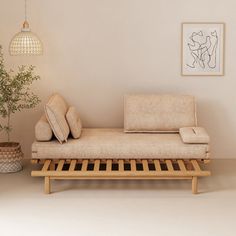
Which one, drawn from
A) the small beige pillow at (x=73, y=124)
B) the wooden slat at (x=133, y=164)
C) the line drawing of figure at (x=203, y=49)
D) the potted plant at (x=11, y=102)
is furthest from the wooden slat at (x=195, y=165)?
the potted plant at (x=11, y=102)

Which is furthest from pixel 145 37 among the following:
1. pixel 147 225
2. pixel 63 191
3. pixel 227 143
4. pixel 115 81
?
pixel 147 225

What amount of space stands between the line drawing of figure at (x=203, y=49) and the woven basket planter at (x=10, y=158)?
2137 millimetres

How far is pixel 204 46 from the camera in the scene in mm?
6445

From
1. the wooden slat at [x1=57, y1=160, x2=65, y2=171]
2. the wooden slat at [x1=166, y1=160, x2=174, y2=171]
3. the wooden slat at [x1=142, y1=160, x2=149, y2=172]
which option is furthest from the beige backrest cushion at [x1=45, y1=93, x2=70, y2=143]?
the wooden slat at [x1=166, y1=160, x2=174, y2=171]

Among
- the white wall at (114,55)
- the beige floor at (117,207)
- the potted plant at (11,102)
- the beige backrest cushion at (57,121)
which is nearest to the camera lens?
the beige floor at (117,207)

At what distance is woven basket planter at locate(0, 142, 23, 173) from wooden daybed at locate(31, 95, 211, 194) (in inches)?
16.2

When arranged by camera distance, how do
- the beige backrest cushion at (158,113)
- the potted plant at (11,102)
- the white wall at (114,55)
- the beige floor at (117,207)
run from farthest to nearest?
the white wall at (114,55) → the beige backrest cushion at (158,113) → the potted plant at (11,102) → the beige floor at (117,207)

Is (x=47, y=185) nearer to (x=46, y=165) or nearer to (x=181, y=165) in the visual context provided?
(x=46, y=165)

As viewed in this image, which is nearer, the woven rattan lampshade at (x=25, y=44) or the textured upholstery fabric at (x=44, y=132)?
the textured upholstery fabric at (x=44, y=132)

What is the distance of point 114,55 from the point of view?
6465mm

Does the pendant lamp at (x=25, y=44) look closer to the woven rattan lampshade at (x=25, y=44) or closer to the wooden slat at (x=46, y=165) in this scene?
the woven rattan lampshade at (x=25, y=44)

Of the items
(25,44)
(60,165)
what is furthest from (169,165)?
(25,44)

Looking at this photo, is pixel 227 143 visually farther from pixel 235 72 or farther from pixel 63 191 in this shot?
pixel 63 191

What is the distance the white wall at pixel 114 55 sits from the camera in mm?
6367
